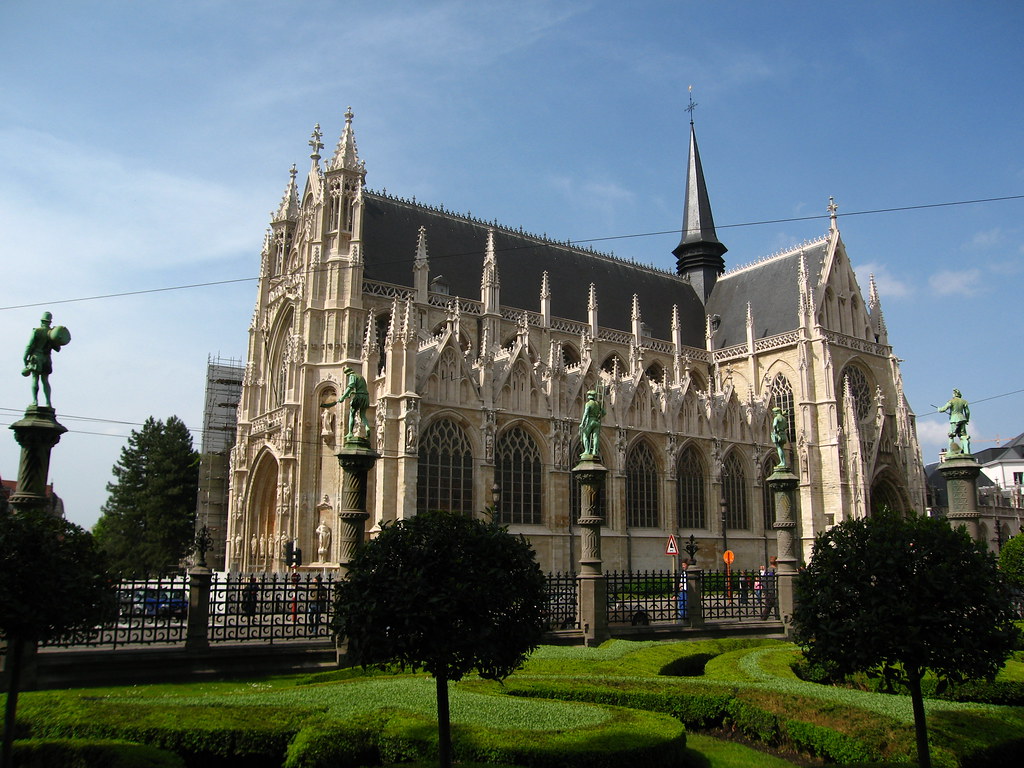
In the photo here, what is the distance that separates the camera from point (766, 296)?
47.8 metres

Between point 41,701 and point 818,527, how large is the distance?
3767 cm

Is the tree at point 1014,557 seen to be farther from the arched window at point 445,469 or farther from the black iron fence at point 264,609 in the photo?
the arched window at point 445,469

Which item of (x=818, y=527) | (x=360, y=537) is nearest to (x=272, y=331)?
(x=360, y=537)

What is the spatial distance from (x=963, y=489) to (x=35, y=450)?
19964 mm

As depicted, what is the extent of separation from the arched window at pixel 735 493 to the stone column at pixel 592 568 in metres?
22.3

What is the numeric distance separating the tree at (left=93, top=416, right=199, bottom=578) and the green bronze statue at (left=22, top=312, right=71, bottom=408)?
3516cm

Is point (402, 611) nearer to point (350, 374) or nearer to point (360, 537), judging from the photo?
point (360, 537)

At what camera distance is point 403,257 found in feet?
122

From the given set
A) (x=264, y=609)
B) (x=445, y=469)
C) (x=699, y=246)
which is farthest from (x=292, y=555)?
(x=699, y=246)

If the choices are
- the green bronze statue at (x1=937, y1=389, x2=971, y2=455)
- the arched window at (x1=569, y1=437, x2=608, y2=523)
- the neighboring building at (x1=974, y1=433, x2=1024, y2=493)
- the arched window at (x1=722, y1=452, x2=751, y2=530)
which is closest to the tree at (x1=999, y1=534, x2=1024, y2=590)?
the green bronze statue at (x1=937, y1=389, x2=971, y2=455)

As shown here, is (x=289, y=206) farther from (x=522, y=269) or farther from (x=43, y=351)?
(x=43, y=351)

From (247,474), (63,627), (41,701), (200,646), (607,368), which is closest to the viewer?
(63,627)

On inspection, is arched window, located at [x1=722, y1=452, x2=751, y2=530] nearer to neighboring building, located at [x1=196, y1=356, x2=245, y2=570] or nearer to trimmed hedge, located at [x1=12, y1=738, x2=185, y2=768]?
neighboring building, located at [x1=196, y1=356, x2=245, y2=570]

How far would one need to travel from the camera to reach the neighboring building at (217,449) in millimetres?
45500
